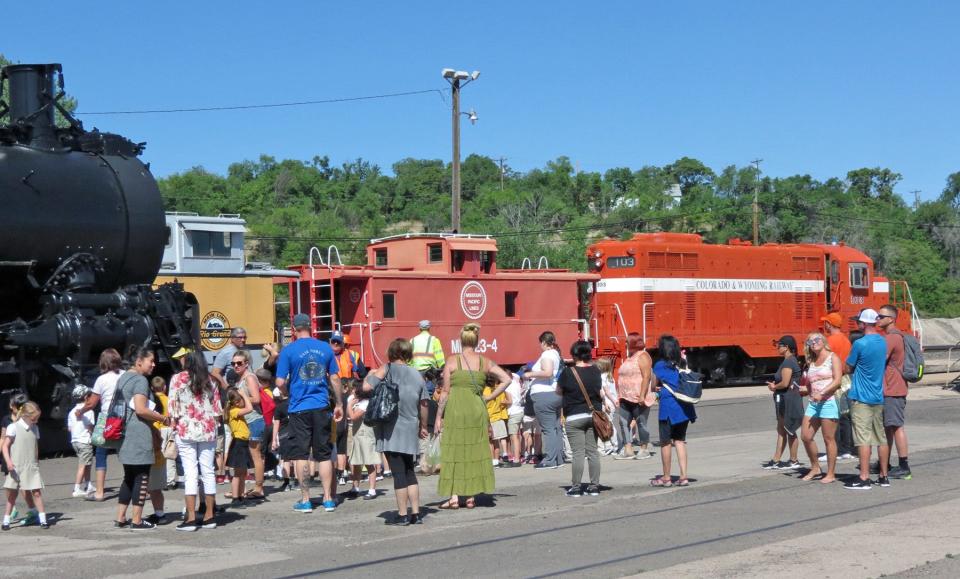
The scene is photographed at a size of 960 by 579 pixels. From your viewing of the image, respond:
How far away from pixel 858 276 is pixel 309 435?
2699 centimetres

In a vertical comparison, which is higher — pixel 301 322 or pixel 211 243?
pixel 211 243

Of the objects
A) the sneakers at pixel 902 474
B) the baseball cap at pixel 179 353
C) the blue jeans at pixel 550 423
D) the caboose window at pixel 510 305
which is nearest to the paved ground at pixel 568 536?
the sneakers at pixel 902 474

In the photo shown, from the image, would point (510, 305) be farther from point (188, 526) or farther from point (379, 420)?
point (188, 526)

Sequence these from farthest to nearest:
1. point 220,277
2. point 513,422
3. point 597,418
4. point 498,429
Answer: point 220,277 < point 513,422 < point 498,429 < point 597,418

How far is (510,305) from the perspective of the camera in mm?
26547

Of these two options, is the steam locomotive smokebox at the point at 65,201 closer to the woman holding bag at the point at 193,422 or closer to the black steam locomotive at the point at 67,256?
the black steam locomotive at the point at 67,256

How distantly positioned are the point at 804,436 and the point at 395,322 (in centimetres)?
1300

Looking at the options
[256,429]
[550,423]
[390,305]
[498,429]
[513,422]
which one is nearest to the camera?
[256,429]

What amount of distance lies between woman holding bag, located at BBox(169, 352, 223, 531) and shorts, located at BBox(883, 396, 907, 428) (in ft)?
23.9

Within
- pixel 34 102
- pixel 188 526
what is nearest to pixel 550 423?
pixel 188 526

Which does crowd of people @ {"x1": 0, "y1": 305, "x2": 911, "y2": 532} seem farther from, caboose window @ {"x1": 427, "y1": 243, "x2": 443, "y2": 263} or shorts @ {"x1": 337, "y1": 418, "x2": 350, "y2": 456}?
caboose window @ {"x1": 427, "y1": 243, "x2": 443, "y2": 263}

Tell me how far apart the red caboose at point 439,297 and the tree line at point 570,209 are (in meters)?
27.1

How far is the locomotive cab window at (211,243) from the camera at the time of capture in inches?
1075

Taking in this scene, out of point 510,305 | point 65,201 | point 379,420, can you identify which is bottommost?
point 379,420
